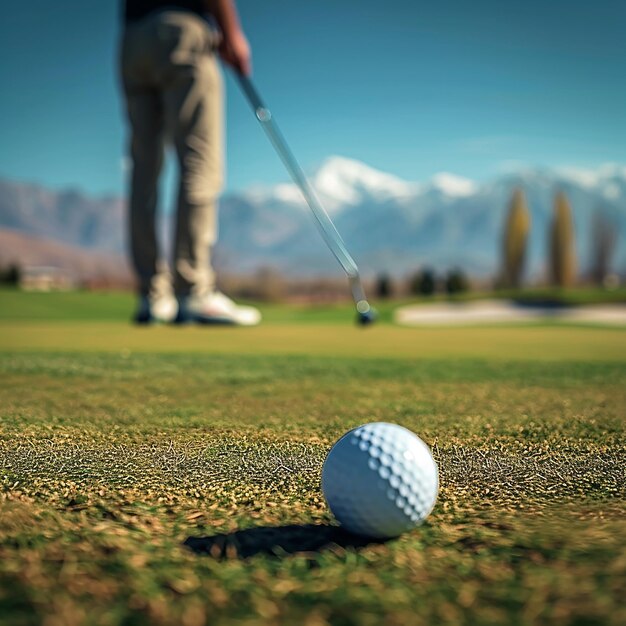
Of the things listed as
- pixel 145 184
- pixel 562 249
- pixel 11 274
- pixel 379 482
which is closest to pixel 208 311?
pixel 145 184

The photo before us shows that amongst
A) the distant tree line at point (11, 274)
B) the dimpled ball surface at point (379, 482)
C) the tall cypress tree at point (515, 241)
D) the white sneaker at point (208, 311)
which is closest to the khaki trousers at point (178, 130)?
the white sneaker at point (208, 311)

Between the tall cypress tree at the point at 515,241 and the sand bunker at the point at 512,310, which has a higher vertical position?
the tall cypress tree at the point at 515,241

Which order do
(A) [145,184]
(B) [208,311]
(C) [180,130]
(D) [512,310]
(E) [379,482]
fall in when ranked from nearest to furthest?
(E) [379,482]
(C) [180,130]
(B) [208,311]
(A) [145,184]
(D) [512,310]

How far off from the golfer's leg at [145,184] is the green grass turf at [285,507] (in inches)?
255

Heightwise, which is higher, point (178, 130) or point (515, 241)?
point (515, 241)

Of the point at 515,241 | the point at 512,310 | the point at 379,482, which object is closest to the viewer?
the point at 379,482

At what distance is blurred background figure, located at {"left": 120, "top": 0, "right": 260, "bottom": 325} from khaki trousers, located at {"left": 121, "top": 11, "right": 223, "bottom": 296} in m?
0.01

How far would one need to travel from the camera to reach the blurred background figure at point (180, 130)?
9.94 metres

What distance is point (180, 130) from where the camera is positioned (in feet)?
33.5

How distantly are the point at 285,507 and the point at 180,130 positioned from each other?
9.11 m

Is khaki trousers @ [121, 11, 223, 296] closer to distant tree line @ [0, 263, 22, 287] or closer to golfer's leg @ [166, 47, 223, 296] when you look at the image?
golfer's leg @ [166, 47, 223, 296]

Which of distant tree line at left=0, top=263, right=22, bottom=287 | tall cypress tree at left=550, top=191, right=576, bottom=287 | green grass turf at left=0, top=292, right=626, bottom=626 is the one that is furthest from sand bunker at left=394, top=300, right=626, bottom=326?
tall cypress tree at left=550, top=191, right=576, bottom=287

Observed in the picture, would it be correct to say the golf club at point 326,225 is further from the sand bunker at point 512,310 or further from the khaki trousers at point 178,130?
the sand bunker at point 512,310

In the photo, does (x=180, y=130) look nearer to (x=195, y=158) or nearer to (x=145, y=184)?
(x=195, y=158)
